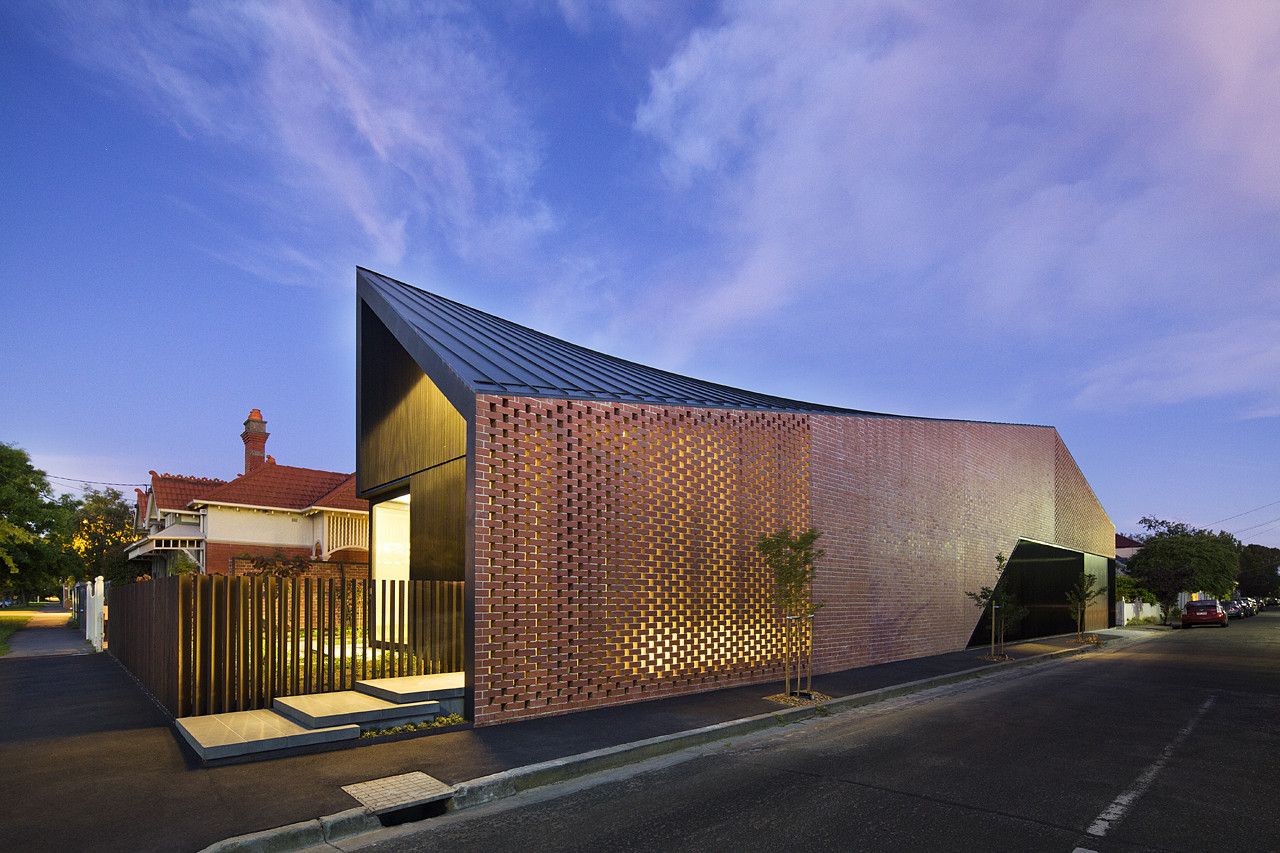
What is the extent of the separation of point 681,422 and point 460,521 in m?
4.36

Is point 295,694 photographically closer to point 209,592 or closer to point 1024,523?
point 209,592

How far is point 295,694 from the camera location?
9938mm

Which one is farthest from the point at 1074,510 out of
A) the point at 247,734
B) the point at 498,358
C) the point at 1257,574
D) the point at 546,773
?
the point at 1257,574

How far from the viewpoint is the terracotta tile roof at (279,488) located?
85.8 feet

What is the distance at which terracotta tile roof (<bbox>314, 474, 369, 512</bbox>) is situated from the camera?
83.7 ft

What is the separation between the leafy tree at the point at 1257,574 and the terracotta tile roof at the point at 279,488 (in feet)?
423

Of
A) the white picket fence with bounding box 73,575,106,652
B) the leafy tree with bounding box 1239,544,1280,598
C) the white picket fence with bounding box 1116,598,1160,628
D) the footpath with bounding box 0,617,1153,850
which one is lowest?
the leafy tree with bounding box 1239,544,1280,598

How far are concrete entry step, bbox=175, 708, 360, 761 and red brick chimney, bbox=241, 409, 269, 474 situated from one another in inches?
1008

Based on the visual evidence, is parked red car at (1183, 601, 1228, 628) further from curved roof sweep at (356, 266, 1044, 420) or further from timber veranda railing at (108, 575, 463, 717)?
timber veranda railing at (108, 575, 463, 717)

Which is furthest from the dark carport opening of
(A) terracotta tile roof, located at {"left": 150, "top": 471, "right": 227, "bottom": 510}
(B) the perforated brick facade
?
(A) terracotta tile roof, located at {"left": 150, "top": 471, "right": 227, "bottom": 510}

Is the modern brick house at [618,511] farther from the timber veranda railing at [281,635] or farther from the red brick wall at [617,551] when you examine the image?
the timber veranda railing at [281,635]

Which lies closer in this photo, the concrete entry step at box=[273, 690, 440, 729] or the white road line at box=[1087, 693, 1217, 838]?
the white road line at box=[1087, 693, 1217, 838]

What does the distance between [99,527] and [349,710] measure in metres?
68.7

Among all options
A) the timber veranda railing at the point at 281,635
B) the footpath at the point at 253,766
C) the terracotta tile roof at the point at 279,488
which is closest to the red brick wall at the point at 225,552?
the terracotta tile roof at the point at 279,488
